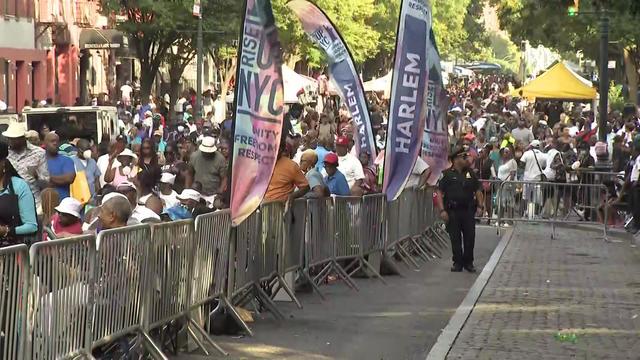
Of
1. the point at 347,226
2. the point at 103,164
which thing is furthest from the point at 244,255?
the point at 103,164

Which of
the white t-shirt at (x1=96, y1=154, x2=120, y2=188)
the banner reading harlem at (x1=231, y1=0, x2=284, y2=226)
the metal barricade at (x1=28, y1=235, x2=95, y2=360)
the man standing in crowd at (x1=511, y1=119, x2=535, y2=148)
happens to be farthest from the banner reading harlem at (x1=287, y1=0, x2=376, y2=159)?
the man standing in crowd at (x1=511, y1=119, x2=535, y2=148)

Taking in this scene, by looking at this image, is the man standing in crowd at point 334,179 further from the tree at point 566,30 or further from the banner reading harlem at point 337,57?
the tree at point 566,30

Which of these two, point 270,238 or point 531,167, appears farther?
point 531,167

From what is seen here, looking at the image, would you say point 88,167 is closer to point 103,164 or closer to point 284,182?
point 103,164

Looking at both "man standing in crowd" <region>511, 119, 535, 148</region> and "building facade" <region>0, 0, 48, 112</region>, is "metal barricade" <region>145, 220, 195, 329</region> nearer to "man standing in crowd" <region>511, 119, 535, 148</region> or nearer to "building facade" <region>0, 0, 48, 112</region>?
"man standing in crowd" <region>511, 119, 535, 148</region>

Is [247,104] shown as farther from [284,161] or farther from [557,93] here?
[557,93]

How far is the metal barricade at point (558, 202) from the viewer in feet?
85.5

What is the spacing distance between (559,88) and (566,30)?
3.76 meters

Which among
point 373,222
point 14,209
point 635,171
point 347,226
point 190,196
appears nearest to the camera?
point 14,209

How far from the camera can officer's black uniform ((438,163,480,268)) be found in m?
19.2

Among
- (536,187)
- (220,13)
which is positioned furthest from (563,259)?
(220,13)

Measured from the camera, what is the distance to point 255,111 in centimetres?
1249

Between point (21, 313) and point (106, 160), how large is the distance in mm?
12201

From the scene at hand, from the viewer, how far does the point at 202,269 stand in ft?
38.3
